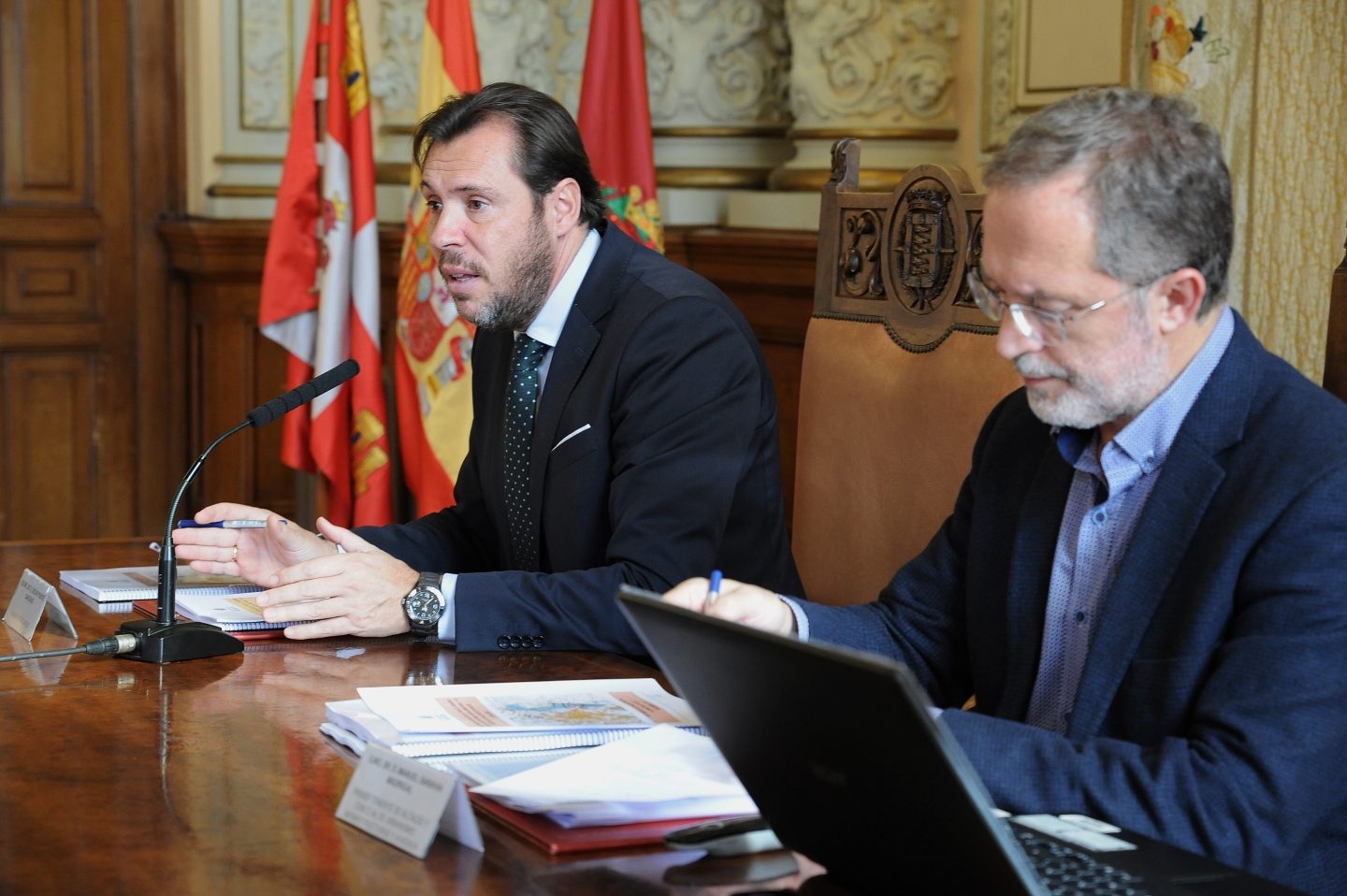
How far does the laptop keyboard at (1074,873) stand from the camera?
1122 mm

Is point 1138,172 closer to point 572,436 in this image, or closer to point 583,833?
point 583,833

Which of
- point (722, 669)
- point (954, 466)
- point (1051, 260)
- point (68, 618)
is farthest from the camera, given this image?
Answer: point (954, 466)

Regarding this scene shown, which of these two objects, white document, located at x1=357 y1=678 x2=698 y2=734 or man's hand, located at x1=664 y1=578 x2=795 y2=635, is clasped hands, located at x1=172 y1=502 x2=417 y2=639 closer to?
white document, located at x1=357 y1=678 x2=698 y2=734

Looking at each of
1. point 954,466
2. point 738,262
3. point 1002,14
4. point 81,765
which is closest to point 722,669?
point 81,765

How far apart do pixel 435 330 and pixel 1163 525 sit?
3.00 m

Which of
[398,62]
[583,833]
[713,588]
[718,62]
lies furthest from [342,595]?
[398,62]

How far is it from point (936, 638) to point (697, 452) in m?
0.58

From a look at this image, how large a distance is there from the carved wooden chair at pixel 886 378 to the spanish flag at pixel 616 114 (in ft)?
5.41

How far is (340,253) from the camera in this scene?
4.45 meters

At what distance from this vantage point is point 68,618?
2072 mm

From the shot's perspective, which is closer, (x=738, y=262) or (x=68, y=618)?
(x=68, y=618)

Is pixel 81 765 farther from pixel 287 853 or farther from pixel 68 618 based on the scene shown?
pixel 68 618

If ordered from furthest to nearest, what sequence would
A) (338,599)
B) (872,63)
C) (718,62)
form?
(718,62), (872,63), (338,599)

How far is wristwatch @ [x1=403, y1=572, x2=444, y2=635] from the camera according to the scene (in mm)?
2076
